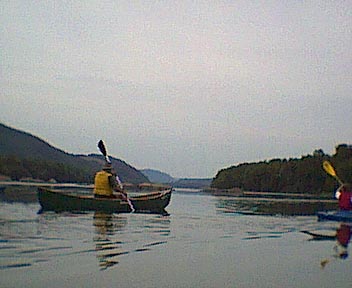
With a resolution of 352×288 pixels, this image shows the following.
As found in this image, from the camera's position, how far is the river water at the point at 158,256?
1190 cm

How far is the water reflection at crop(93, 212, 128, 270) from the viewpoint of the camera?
553 inches

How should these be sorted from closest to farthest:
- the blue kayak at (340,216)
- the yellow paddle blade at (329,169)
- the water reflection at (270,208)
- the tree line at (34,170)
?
the blue kayak at (340,216) < the yellow paddle blade at (329,169) < the water reflection at (270,208) < the tree line at (34,170)

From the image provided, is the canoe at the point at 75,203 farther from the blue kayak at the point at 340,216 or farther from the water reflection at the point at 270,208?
the water reflection at the point at 270,208

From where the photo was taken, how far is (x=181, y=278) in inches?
485

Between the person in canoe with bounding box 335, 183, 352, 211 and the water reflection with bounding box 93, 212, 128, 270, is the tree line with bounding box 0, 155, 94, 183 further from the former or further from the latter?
the person in canoe with bounding box 335, 183, 352, 211

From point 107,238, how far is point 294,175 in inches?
3935

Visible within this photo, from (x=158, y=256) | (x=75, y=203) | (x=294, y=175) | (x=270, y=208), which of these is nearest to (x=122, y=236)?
(x=158, y=256)

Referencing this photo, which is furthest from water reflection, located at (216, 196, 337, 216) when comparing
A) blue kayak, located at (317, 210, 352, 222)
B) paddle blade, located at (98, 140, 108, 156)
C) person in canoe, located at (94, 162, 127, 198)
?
person in canoe, located at (94, 162, 127, 198)

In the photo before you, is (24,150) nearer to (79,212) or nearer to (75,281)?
(79,212)

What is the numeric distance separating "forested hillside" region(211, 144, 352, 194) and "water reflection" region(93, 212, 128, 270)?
7508 centimetres

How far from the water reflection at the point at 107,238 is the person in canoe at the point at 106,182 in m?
1.34

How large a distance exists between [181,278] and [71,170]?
116225mm

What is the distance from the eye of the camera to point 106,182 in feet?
96.9

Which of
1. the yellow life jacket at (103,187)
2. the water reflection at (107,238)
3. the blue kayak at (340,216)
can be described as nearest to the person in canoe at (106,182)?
the yellow life jacket at (103,187)
